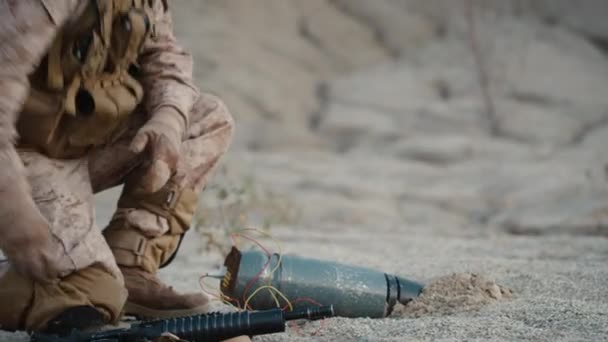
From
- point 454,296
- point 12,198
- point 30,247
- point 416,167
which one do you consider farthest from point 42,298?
point 416,167

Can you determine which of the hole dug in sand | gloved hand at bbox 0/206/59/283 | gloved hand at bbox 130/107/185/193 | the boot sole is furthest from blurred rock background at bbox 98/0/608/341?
gloved hand at bbox 0/206/59/283

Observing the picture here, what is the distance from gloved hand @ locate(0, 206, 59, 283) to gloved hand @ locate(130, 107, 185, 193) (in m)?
0.32

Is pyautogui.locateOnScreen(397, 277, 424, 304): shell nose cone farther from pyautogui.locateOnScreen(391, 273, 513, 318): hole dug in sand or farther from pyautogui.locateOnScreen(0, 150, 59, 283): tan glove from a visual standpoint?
pyautogui.locateOnScreen(0, 150, 59, 283): tan glove

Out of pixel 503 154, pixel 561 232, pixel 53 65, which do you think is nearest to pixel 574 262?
pixel 561 232

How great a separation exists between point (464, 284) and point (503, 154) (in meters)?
6.33

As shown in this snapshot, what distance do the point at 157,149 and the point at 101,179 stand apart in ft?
1.10

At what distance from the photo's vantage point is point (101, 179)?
2.49m

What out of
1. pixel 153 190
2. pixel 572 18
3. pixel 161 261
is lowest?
pixel 161 261

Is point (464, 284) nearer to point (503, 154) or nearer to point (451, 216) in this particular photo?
point (451, 216)

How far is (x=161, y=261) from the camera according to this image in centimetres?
258

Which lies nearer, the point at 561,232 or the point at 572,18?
the point at 561,232

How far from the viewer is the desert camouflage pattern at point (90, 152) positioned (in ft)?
6.09

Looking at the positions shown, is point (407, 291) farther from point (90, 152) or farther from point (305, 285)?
point (90, 152)

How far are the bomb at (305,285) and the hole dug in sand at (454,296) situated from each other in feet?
0.25
